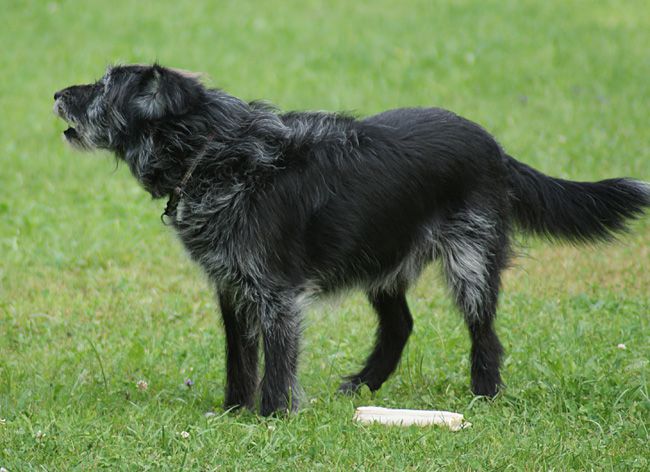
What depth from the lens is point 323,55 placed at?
13.7 m

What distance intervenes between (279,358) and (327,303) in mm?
465

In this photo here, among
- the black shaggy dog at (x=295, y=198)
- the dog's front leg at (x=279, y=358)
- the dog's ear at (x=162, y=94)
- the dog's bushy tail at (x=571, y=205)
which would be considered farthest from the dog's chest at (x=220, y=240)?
the dog's bushy tail at (x=571, y=205)

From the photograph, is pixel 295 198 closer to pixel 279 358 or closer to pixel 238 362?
pixel 279 358

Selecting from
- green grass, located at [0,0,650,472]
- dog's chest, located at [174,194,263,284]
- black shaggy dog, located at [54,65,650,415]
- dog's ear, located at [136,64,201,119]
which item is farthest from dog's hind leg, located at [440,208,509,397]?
dog's ear, located at [136,64,201,119]

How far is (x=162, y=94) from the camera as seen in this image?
5.17 meters

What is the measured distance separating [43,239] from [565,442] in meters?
5.13

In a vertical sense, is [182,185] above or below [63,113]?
below

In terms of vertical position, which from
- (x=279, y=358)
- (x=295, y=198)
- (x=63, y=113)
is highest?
(x=63, y=113)

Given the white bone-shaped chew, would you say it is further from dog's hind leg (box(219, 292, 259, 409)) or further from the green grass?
dog's hind leg (box(219, 292, 259, 409))

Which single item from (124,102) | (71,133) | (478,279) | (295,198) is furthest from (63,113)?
(478,279)

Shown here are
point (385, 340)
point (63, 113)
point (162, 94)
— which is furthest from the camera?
point (385, 340)

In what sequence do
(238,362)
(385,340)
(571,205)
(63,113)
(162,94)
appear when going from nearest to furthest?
(162,94), (63,113), (238,362), (571,205), (385,340)

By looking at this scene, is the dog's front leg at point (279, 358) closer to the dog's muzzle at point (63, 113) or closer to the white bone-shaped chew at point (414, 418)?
the white bone-shaped chew at point (414, 418)

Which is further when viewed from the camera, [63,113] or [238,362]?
[238,362]
